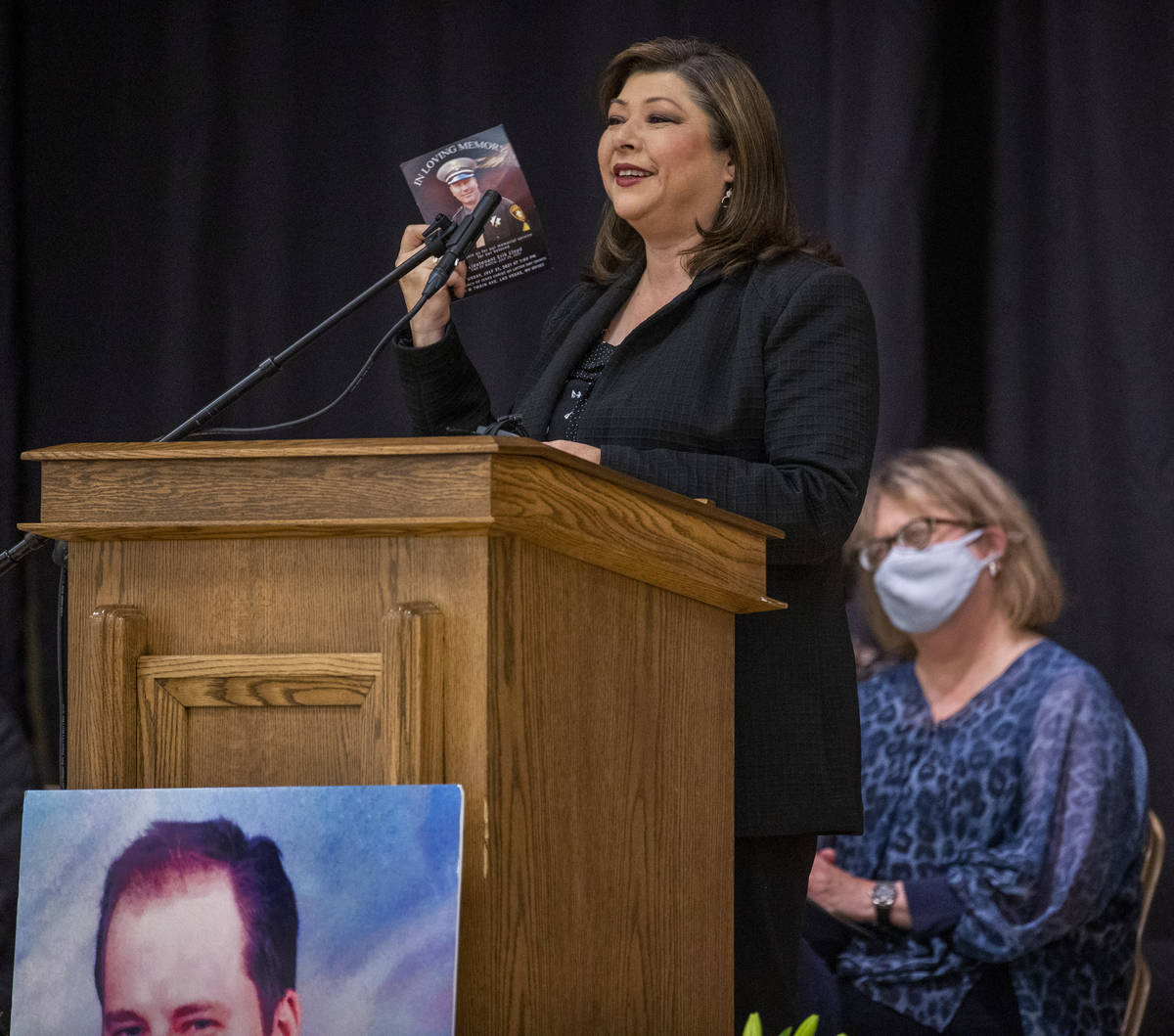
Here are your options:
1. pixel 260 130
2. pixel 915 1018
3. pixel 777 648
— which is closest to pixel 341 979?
pixel 777 648

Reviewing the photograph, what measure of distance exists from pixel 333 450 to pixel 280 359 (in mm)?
396

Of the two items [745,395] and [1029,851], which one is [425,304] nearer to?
[745,395]

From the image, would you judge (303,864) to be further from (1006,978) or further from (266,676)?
(1006,978)

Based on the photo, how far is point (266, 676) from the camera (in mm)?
1175

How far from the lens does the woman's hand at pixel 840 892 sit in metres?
2.75

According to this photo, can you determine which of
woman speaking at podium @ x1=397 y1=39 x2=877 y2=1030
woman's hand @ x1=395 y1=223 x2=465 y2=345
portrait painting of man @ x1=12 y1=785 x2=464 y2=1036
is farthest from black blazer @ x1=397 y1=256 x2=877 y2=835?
portrait painting of man @ x1=12 y1=785 x2=464 y2=1036

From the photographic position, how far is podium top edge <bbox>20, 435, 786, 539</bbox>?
1.13 metres

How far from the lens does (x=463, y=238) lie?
163 centimetres

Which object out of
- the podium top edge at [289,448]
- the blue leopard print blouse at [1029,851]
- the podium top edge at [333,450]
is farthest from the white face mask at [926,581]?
the podium top edge at [289,448]

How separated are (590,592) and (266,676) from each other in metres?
0.26

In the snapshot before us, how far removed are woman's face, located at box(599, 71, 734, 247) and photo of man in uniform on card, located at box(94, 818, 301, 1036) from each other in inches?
35.5

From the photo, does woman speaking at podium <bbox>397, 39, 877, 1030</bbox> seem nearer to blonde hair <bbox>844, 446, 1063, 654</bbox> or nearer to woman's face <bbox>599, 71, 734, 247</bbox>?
woman's face <bbox>599, 71, 734, 247</bbox>

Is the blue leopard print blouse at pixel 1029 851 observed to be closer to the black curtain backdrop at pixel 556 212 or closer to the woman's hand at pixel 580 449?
the black curtain backdrop at pixel 556 212

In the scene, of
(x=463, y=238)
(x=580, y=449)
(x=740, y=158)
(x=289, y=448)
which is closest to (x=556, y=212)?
(x=740, y=158)
